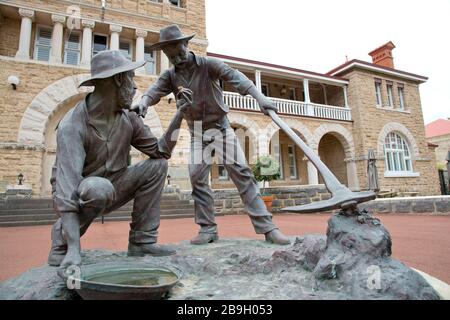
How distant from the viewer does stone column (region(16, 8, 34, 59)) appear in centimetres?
1002

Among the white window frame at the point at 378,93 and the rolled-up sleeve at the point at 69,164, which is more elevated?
the white window frame at the point at 378,93

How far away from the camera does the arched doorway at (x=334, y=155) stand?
16.8m

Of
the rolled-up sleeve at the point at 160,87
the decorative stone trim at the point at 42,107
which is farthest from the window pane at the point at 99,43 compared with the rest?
the rolled-up sleeve at the point at 160,87

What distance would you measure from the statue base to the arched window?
17.2 m

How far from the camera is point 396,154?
56.3 feet

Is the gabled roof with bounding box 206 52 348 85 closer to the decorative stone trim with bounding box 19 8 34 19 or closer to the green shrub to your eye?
the green shrub

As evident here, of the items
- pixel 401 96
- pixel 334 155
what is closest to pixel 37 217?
pixel 334 155

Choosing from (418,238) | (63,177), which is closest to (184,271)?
(63,177)

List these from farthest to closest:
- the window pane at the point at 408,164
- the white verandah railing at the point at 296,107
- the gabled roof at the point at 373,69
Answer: the window pane at the point at 408,164 → the gabled roof at the point at 373,69 → the white verandah railing at the point at 296,107

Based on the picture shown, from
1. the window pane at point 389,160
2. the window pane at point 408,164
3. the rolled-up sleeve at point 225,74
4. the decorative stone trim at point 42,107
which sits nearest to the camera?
the rolled-up sleeve at point 225,74

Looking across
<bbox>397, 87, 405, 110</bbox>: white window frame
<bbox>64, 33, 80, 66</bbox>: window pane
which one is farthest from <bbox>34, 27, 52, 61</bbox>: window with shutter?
<bbox>397, 87, 405, 110</bbox>: white window frame

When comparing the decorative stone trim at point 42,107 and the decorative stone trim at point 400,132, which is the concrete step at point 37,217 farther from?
the decorative stone trim at point 400,132

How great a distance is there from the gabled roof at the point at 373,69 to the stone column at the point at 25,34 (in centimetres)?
1507
